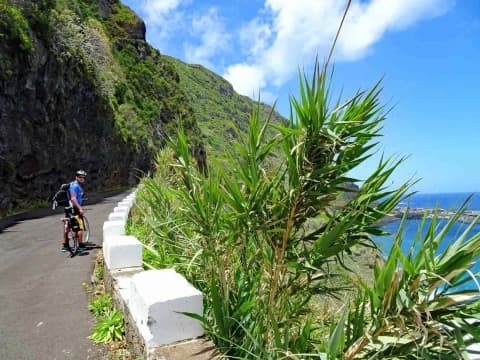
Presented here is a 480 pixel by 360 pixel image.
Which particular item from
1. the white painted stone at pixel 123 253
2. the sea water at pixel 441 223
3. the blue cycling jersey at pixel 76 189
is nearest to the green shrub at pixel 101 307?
the white painted stone at pixel 123 253

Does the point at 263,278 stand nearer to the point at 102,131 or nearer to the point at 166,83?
the point at 102,131

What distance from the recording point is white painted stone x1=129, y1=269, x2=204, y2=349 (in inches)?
120

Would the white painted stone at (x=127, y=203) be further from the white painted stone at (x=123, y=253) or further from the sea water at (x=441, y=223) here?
the sea water at (x=441, y=223)

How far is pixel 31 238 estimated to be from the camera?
10.9m

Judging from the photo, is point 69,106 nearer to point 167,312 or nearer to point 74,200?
point 74,200

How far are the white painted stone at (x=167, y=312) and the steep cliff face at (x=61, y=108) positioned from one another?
6.59m

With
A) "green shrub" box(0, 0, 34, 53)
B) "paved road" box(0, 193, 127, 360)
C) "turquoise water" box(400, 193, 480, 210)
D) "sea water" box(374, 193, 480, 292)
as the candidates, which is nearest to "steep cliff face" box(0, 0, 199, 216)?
"green shrub" box(0, 0, 34, 53)

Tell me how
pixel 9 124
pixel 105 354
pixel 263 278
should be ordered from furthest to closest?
pixel 9 124
pixel 105 354
pixel 263 278

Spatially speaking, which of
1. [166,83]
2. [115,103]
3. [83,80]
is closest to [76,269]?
[83,80]

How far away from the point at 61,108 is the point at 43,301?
18071 mm

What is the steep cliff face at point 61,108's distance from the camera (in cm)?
1688

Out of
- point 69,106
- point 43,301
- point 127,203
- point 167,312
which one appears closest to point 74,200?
point 127,203

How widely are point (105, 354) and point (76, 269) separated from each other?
3702mm

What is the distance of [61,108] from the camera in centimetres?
2195
